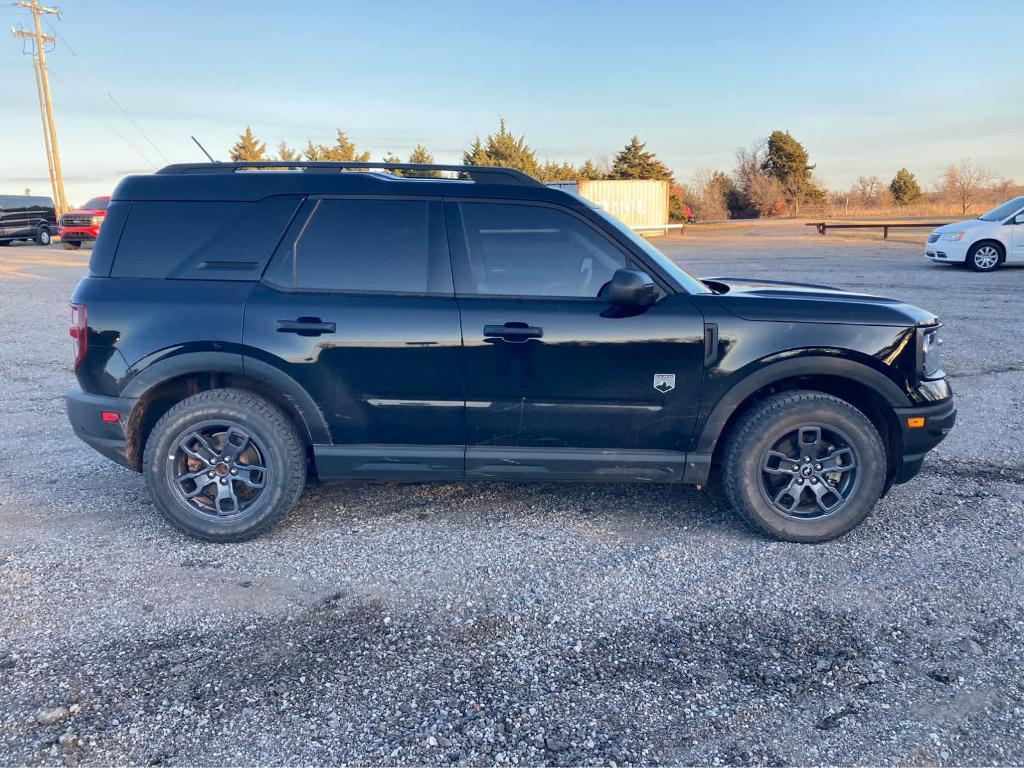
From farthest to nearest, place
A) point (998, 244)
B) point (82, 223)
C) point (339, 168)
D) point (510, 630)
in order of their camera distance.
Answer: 1. point (82, 223)
2. point (998, 244)
3. point (339, 168)
4. point (510, 630)

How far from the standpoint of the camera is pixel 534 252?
408cm

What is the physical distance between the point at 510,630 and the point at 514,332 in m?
1.46

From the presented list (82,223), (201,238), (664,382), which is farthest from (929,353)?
(82,223)

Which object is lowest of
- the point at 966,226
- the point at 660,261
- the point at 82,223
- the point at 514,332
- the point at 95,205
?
the point at 514,332

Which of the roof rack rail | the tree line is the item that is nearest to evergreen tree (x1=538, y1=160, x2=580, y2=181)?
the tree line

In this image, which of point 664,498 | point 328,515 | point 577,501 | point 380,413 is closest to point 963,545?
point 664,498

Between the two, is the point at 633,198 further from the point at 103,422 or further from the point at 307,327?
the point at 103,422

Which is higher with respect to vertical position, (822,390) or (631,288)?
(631,288)

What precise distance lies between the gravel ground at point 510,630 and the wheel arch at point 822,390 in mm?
536

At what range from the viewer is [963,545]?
404 cm

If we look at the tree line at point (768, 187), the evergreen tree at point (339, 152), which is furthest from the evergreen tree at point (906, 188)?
the evergreen tree at point (339, 152)

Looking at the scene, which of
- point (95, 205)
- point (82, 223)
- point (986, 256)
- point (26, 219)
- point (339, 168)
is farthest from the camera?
point (26, 219)

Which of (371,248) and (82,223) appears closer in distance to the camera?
(371,248)

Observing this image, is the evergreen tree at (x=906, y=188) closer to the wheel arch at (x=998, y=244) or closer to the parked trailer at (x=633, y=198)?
the parked trailer at (x=633, y=198)
